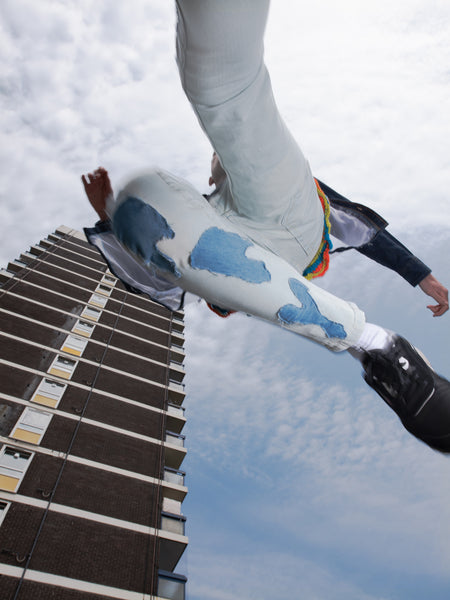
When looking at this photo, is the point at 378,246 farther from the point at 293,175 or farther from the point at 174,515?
the point at 174,515

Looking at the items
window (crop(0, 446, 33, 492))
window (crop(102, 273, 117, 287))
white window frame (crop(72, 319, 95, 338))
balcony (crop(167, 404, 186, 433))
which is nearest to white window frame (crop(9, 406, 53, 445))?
window (crop(0, 446, 33, 492))

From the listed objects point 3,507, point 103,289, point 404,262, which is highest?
point 404,262

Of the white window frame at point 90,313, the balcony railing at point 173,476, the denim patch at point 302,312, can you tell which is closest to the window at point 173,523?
the balcony railing at point 173,476

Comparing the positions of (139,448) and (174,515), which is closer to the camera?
(174,515)

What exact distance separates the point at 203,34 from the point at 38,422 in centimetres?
1404

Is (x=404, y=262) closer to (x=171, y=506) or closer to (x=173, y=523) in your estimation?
(x=173, y=523)

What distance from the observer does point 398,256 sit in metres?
1.55

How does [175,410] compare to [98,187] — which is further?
[175,410]

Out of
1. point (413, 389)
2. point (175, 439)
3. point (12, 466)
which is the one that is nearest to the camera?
point (413, 389)

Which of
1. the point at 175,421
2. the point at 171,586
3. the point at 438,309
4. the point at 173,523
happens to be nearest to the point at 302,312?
the point at 438,309

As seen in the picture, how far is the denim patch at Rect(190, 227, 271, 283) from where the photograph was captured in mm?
855

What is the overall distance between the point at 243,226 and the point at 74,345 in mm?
17861

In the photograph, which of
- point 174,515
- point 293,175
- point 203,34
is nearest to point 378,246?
point 293,175

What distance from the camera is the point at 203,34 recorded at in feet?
2.04
